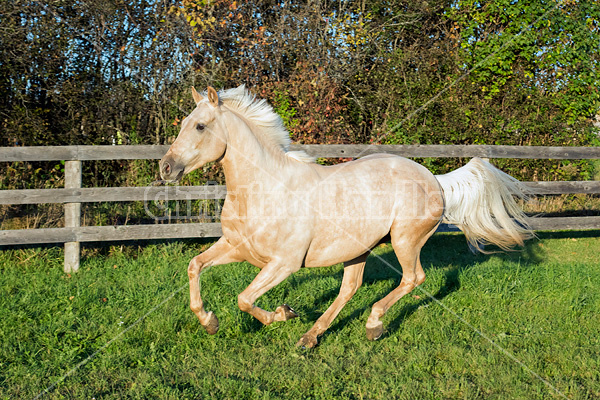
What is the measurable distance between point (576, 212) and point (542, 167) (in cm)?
110

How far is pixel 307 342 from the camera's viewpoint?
418cm

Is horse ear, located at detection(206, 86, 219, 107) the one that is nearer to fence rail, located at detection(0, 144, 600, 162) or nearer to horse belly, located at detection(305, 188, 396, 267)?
horse belly, located at detection(305, 188, 396, 267)

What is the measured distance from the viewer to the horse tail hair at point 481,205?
5.02 meters

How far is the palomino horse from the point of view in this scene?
3869 millimetres

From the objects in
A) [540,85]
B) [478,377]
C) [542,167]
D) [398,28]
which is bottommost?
[478,377]

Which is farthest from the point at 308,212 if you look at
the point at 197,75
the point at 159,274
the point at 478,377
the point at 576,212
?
the point at 576,212

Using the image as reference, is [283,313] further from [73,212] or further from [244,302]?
[73,212]

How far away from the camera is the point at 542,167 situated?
9.96 metres

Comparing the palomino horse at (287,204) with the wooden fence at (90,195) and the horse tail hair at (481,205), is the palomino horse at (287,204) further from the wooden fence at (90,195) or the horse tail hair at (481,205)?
the wooden fence at (90,195)

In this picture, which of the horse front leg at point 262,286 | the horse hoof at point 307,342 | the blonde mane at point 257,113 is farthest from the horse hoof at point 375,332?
the blonde mane at point 257,113

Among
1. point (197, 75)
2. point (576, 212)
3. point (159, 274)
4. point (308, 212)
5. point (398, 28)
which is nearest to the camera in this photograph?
point (308, 212)

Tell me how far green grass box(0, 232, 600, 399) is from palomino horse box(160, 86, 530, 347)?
0.35 metres

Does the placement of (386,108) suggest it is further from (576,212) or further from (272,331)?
(272,331)

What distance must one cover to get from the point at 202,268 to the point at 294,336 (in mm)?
1016
